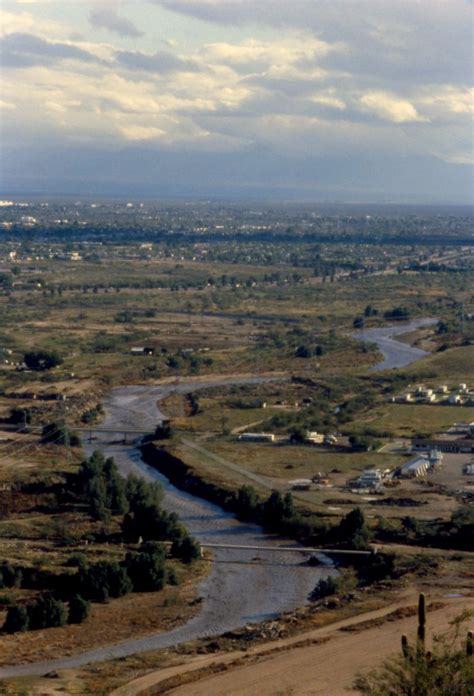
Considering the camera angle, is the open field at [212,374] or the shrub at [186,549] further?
the open field at [212,374]

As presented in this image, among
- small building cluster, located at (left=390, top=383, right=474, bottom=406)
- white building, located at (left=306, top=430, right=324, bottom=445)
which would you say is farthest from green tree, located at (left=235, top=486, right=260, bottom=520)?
small building cluster, located at (left=390, top=383, right=474, bottom=406)

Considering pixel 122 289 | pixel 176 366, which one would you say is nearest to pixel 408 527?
pixel 176 366

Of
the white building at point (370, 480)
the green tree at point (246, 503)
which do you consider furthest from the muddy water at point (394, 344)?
the green tree at point (246, 503)

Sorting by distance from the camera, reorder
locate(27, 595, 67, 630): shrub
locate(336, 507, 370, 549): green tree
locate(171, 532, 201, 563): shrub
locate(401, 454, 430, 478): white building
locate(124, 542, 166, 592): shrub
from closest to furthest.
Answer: locate(27, 595, 67, 630): shrub
locate(124, 542, 166, 592): shrub
locate(171, 532, 201, 563): shrub
locate(336, 507, 370, 549): green tree
locate(401, 454, 430, 478): white building

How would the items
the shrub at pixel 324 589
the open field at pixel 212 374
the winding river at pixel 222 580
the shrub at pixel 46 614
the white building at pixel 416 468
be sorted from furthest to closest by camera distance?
1. the white building at pixel 416 468
2. the open field at pixel 212 374
3. the shrub at pixel 324 589
4. the shrub at pixel 46 614
5. the winding river at pixel 222 580

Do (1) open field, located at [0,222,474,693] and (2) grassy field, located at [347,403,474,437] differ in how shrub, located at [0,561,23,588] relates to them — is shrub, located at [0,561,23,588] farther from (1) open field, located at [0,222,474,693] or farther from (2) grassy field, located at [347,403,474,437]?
(2) grassy field, located at [347,403,474,437]

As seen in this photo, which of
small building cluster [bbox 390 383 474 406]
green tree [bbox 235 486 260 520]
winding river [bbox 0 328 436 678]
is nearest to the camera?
Result: winding river [bbox 0 328 436 678]

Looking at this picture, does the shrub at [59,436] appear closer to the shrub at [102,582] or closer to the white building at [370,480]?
the white building at [370,480]
